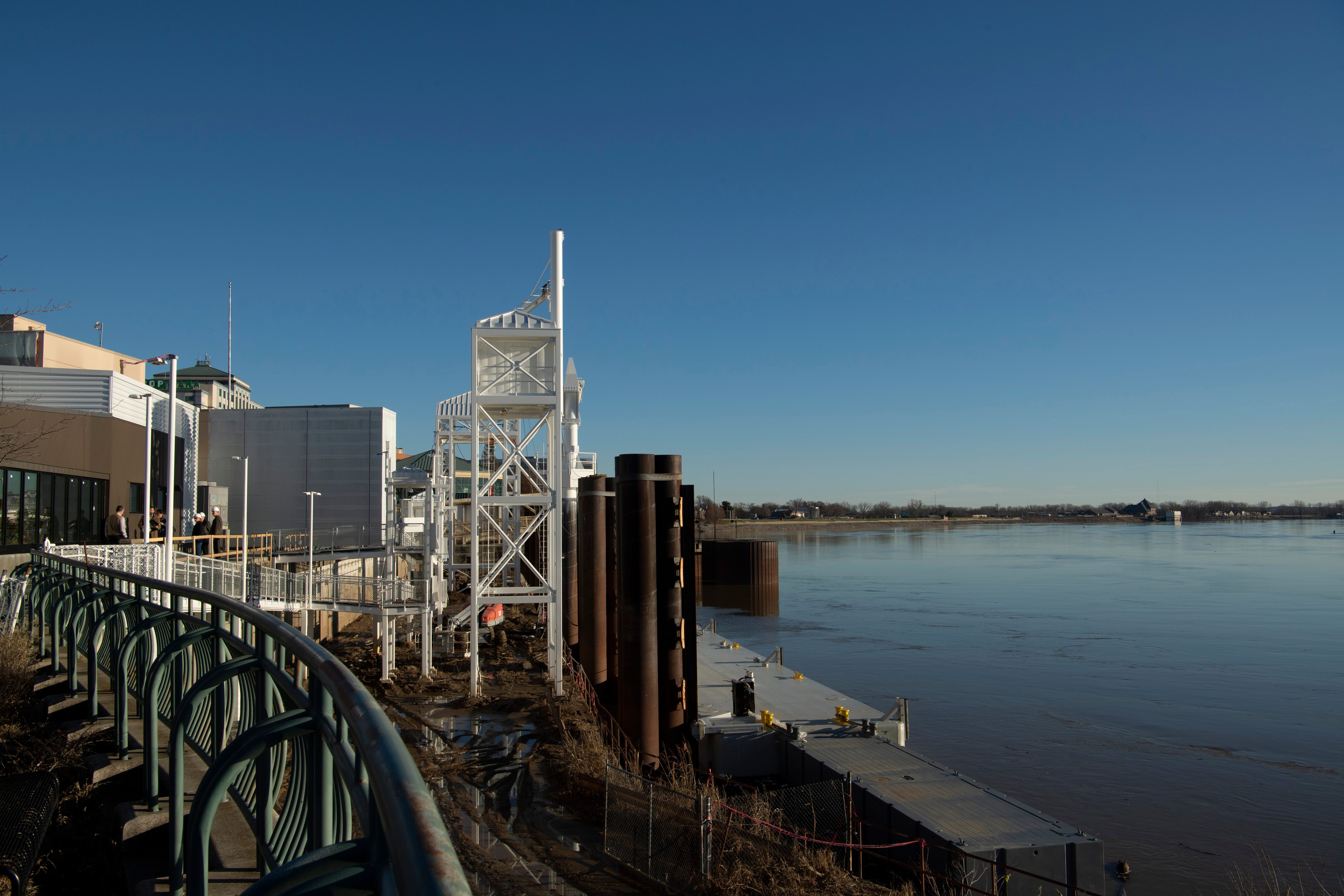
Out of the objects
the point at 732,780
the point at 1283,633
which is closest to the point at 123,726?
the point at 732,780

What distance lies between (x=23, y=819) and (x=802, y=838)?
338 inches

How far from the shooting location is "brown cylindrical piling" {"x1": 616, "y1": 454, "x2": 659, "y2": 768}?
48.0ft

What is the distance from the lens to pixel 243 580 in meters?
22.2

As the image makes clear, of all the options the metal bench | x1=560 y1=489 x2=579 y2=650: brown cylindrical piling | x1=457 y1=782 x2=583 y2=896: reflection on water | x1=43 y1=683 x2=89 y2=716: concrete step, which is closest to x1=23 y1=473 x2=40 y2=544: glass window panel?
x1=560 y1=489 x2=579 y2=650: brown cylindrical piling

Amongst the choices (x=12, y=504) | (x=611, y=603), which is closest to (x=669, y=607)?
(x=611, y=603)

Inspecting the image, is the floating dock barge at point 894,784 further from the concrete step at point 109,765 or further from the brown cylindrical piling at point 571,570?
the concrete step at point 109,765

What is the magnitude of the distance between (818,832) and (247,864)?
9.53 meters

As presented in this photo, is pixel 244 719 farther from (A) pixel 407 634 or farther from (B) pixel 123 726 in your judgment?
(A) pixel 407 634

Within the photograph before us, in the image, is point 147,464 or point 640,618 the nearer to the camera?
point 640,618

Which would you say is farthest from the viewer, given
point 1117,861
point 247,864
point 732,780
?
point 732,780

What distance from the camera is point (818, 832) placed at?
479 inches

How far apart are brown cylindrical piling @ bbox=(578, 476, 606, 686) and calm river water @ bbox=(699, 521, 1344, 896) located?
795 cm

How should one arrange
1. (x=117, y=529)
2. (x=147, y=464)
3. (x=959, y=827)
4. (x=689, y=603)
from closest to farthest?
(x=959, y=827) → (x=689, y=603) → (x=147, y=464) → (x=117, y=529)

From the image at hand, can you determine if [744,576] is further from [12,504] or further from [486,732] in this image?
[486,732]
